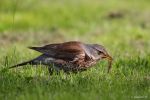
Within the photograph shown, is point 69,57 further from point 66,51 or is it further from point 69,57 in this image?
point 66,51

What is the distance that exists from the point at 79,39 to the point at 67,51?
17.0ft

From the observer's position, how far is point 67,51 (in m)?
9.08

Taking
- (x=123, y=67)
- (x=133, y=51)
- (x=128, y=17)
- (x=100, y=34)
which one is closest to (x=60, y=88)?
(x=123, y=67)

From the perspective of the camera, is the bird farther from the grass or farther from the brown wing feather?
the grass

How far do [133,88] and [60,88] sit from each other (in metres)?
0.94

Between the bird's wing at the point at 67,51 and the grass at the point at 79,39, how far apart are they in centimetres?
27

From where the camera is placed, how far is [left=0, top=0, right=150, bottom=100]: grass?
7.74 meters

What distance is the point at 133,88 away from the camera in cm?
795

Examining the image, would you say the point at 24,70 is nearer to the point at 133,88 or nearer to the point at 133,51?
the point at 133,88

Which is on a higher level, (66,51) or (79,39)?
(79,39)

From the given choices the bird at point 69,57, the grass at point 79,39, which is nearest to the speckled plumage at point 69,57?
the bird at point 69,57

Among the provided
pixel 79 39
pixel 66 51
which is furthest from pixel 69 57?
pixel 79 39

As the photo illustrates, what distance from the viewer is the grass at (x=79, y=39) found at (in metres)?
7.74

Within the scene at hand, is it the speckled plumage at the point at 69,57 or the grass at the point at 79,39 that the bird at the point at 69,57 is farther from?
the grass at the point at 79,39
